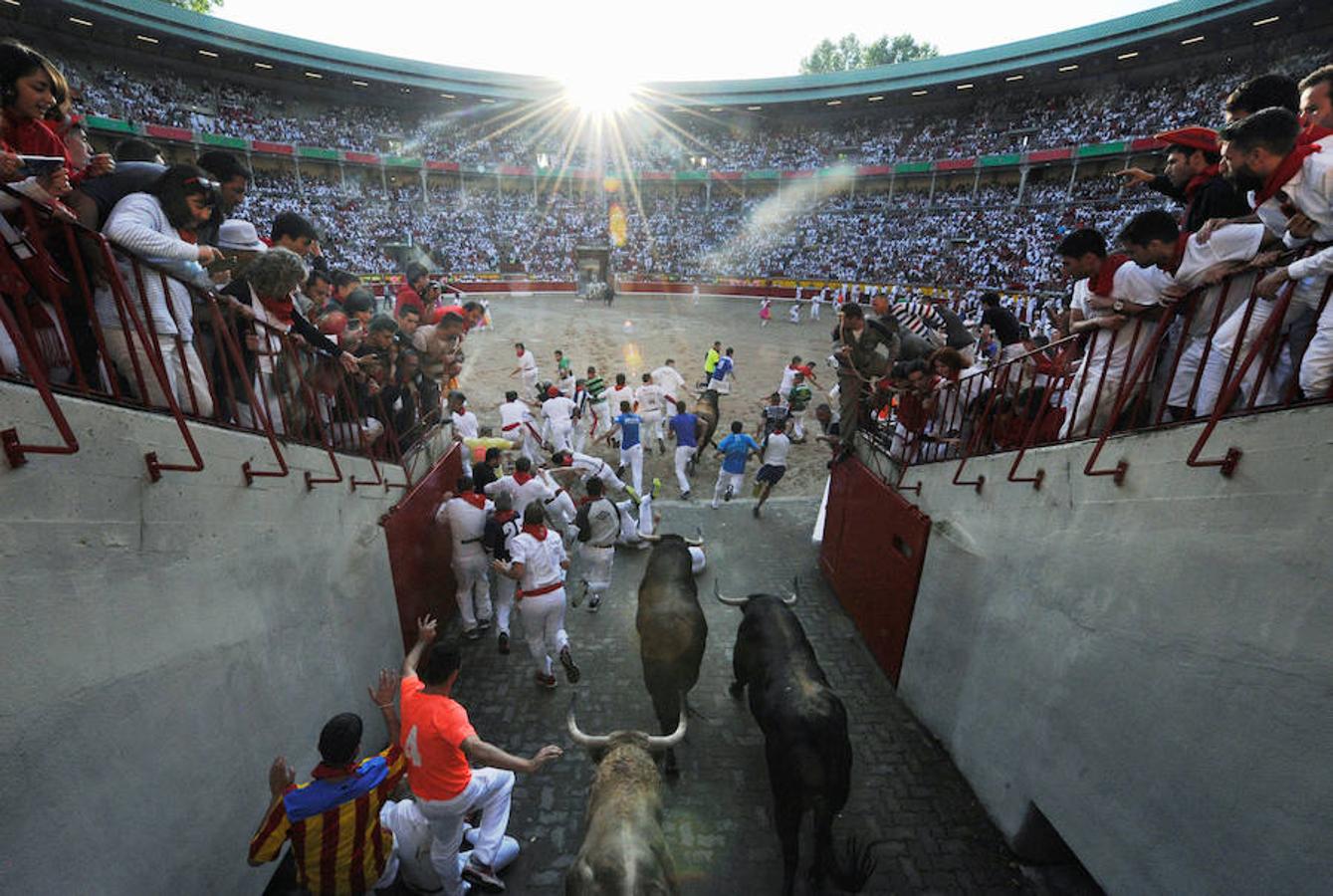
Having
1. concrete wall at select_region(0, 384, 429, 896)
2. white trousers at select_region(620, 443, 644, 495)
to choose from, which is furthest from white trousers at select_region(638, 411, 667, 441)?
concrete wall at select_region(0, 384, 429, 896)

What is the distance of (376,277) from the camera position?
36.7 meters

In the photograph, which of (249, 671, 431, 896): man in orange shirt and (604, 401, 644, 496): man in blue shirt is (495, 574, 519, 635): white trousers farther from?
(604, 401, 644, 496): man in blue shirt

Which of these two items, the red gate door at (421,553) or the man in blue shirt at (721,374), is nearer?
the red gate door at (421,553)

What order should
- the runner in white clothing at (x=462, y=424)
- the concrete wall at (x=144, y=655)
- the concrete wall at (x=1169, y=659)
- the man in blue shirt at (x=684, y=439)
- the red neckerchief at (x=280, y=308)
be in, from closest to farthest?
the concrete wall at (x=144, y=655)
the concrete wall at (x=1169, y=659)
the red neckerchief at (x=280, y=308)
the runner in white clothing at (x=462, y=424)
the man in blue shirt at (x=684, y=439)

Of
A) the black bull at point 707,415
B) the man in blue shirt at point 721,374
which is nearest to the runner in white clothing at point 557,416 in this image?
the black bull at point 707,415

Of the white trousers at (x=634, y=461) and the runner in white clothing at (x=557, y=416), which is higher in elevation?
the runner in white clothing at (x=557, y=416)

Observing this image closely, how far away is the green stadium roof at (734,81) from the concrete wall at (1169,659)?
40.1 m

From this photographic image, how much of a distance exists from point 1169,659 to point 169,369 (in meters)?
5.65

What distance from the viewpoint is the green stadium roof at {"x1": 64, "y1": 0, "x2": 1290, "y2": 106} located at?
3094cm

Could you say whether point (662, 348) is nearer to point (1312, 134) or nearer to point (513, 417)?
point (513, 417)

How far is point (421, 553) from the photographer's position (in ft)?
20.9

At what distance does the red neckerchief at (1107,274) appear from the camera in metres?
4.11

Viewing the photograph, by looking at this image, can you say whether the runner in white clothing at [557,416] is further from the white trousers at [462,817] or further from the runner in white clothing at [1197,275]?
the runner in white clothing at [1197,275]

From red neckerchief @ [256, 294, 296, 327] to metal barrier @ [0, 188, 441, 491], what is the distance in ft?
0.52
